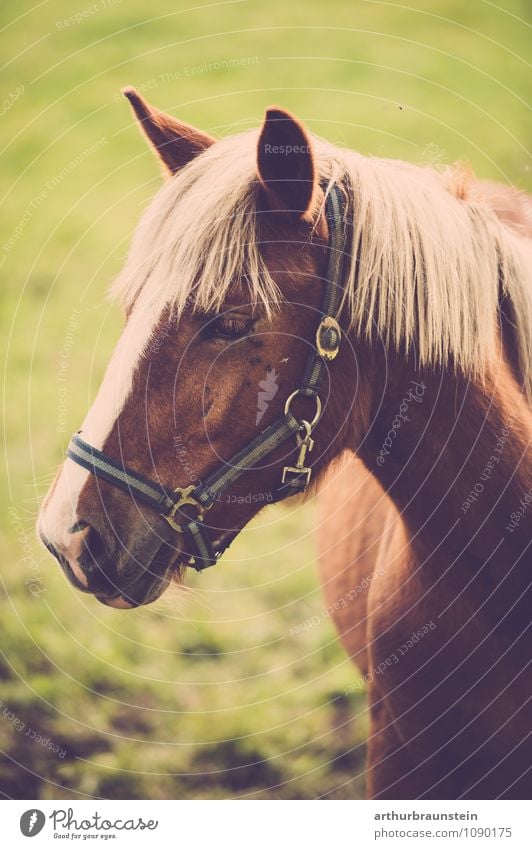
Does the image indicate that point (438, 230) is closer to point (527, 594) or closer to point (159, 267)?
point (159, 267)

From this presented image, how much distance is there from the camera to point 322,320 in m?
1.78

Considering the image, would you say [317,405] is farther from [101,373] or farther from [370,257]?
[101,373]

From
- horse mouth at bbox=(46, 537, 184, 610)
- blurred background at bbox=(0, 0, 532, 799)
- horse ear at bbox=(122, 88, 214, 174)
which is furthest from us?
blurred background at bbox=(0, 0, 532, 799)

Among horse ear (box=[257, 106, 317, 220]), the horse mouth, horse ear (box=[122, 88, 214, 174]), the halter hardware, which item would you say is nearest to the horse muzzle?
the horse mouth

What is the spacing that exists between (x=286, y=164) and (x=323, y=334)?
42cm

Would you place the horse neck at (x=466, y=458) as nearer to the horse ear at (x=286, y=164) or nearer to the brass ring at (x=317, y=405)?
the brass ring at (x=317, y=405)

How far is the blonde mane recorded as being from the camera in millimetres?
1758

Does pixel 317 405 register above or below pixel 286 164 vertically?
below

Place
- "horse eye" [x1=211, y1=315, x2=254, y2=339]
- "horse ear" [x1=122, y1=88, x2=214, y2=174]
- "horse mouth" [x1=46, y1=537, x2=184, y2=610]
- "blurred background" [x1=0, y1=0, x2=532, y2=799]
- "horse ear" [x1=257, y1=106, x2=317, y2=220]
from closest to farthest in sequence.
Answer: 1. "horse ear" [x1=257, y1=106, x2=317, y2=220]
2. "horse eye" [x1=211, y1=315, x2=254, y2=339]
3. "horse mouth" [x1=46, y1=537, x2=184, y2=610]
4. "horse ear" [x1=122, y1=88, x2=214, y2=174]
5. "blurred background" [x1=0, y1=0, x2=532, y2=799]

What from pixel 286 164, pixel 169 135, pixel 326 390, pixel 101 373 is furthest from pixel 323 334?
pixel 101 373

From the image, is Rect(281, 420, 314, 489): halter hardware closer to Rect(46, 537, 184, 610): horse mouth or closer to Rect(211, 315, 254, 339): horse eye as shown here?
Rect(211, 315, 254, 339): horse eye

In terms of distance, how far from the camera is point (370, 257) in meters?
1.81

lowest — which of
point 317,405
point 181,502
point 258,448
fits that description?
point 181,502

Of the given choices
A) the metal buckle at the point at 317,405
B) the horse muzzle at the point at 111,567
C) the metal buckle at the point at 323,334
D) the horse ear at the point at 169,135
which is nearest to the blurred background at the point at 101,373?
the horse ear at the point at 169,135
